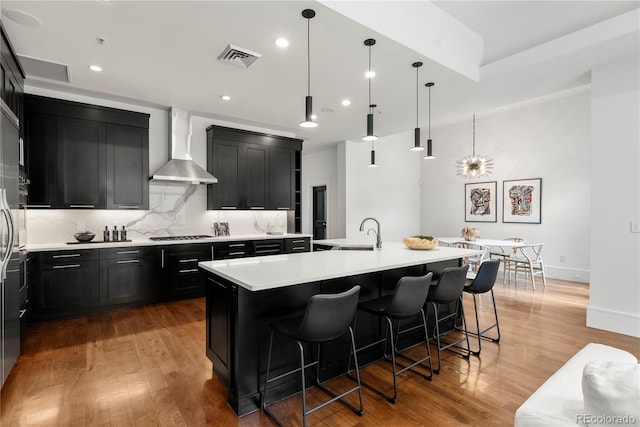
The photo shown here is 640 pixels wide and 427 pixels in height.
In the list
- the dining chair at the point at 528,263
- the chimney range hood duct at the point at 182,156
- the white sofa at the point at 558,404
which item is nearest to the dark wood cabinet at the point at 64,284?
the chimney range hood duct at the point at 182,156

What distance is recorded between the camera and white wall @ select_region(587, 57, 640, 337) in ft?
11.5

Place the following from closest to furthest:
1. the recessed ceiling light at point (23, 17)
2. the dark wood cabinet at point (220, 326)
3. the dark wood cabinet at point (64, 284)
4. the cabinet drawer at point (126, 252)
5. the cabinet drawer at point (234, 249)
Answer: the dark wood cabinet at point (220, 326)
the recessed ceiling light at point (23, 17)
the dark wood cabinet at point (64, 284)
the cabinet drawer at point (126, 252)
the cabinet drawer at point (234, 249)

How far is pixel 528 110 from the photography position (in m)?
6.86

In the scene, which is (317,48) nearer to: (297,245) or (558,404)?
(558,404)

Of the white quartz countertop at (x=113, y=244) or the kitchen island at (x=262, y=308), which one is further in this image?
the white quartz countertop at (x=113, y=244)

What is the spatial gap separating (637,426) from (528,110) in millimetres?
7478

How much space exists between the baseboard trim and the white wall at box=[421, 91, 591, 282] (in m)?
2.94

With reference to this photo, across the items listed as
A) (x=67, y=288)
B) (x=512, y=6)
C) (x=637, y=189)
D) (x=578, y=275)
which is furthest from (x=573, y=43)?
(x=67, y=288)

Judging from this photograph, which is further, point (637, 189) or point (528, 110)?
point (528, 110)

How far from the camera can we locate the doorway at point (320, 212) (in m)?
8.52

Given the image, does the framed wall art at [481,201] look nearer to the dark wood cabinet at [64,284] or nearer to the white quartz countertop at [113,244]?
the white quartz countertop at [113,244]

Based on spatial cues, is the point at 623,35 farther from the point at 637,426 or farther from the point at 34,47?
Answer: the point at 34,47

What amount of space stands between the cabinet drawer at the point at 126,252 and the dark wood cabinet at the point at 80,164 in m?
0.70

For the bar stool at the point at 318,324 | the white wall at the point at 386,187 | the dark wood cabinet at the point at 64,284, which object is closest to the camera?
the bar stool at the point at 318,324
